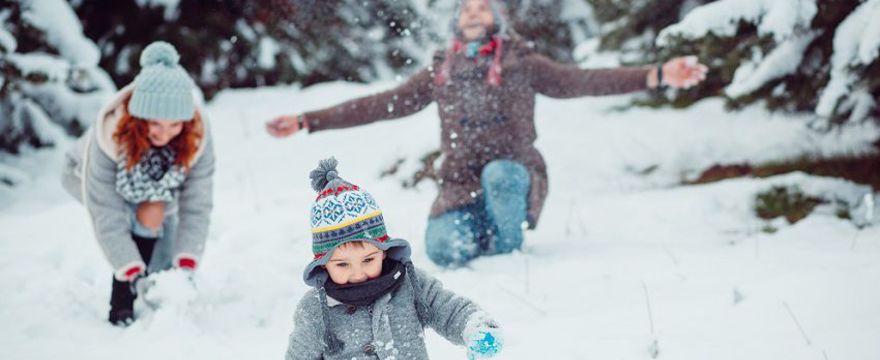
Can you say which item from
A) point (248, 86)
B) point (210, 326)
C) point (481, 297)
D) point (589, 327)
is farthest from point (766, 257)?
point (248, 86)

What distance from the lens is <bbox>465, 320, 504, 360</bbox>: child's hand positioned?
1969 mm

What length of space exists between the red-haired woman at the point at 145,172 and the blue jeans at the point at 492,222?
137 cm

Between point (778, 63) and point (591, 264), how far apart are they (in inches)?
A: 75.2

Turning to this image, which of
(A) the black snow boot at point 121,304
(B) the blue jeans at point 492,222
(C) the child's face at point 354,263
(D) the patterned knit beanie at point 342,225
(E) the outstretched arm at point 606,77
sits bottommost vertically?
(A) the black snow boot at point 121,304

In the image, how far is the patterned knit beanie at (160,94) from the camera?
336 centimetres

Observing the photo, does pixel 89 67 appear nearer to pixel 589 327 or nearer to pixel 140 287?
pixel 140 287

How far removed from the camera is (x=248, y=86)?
32.6ft

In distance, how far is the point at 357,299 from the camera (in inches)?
86.0

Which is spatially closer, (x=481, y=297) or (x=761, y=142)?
(x=481, y=297)

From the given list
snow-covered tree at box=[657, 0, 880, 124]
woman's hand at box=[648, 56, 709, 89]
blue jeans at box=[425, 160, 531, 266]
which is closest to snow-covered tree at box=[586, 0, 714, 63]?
snow-covered tree at box=[657, 0, 880, 124]

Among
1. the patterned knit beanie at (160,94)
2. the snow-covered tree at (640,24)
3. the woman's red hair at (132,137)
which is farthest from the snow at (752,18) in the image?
the woman's red hair at (132,137)

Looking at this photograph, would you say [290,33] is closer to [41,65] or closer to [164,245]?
[41,65]

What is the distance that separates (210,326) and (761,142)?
13.7 feet

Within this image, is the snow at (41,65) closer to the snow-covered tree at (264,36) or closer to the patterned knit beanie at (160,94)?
the snow-covered tree at (264,36)
